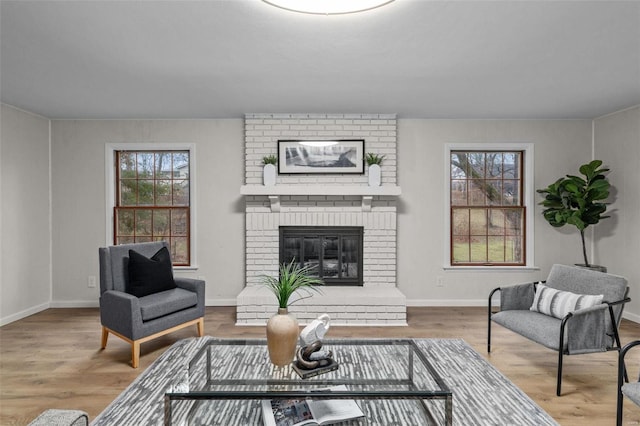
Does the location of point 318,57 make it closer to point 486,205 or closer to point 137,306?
point 137,306

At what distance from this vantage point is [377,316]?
4090 mm

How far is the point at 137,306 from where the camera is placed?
119 inches

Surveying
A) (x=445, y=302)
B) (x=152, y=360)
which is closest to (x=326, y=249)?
(x=445, y=302)

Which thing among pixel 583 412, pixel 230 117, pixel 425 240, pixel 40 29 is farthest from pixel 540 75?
pixel 40 29

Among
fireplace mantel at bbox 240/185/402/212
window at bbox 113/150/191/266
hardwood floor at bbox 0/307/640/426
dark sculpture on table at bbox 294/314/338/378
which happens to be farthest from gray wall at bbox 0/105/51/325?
dark sculpture on table at bbox 294/314/338/378

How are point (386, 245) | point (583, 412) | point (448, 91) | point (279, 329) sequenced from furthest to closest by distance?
point (386, 245) → point (448, 91) → point (583, 412) → point (279, 329)

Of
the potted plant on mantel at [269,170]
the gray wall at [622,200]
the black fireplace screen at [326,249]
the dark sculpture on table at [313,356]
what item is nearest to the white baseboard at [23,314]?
the black fireplace screen at [326,249]

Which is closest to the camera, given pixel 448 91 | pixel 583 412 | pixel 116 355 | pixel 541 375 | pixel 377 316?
pixel 583 412

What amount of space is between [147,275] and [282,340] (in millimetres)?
1854

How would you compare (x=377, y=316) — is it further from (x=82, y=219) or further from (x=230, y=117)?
(x=82, y=219)

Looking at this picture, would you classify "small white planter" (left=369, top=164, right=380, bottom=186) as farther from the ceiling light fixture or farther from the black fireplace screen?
the ceiling light fixture

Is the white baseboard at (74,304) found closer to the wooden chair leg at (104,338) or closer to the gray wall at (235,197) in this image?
the gray wall at (235,197)

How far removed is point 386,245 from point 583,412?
2.65 m

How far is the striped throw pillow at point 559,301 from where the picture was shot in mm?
2719
